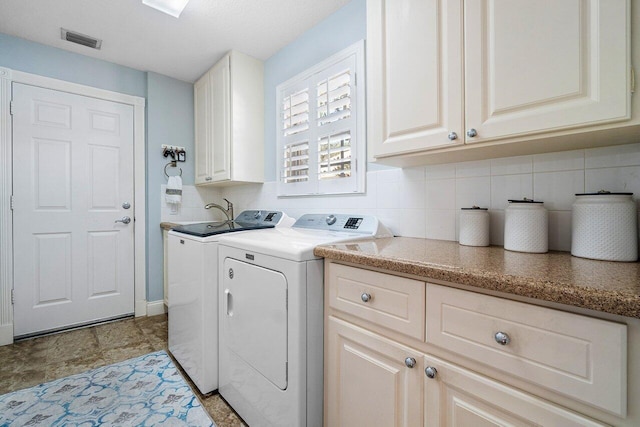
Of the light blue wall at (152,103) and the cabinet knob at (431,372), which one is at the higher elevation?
the light blue wall at (152,103)

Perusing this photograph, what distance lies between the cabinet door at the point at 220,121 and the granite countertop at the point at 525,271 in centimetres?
172

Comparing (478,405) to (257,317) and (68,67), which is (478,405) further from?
(68,67)

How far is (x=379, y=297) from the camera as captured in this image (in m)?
0.97

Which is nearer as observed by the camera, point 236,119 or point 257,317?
point 257,317

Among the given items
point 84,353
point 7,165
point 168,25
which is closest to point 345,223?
point 168,25

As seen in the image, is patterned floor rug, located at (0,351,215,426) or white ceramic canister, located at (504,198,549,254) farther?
patterned floor rug, located at (0,351,215,426)

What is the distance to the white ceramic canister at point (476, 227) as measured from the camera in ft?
3.99

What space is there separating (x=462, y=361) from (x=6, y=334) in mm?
3245

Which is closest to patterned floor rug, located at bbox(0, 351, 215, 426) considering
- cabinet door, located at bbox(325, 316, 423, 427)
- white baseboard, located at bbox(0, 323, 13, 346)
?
cabinet door, located at bbox(325, 316, 423, 427)

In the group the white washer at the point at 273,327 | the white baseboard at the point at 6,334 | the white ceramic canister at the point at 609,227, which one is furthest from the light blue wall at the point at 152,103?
the white ceramic canister at the point at 609,227

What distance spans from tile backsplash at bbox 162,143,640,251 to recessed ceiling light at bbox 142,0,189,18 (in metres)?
1.52

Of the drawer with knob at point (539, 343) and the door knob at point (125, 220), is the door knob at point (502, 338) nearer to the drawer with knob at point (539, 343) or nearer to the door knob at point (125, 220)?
the drawer with knob at point (539, 343)

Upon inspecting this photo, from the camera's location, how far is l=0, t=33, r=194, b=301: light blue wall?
2.47 meters

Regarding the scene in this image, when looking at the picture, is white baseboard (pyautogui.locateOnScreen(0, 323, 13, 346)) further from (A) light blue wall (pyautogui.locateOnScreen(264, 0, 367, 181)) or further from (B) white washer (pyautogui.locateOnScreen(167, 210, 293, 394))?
(A) light blue wall (pyautogui.locateOnScreen(264, 0, 367, 181))
